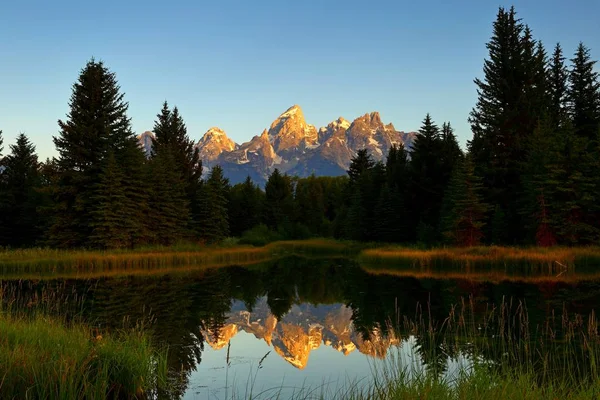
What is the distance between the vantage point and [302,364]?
1192 centimetres

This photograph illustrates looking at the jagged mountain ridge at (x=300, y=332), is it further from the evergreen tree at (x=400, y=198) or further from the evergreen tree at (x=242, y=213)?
the evergreen tree at (x=242, y=213)

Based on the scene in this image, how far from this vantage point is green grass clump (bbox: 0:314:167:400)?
20.1ft

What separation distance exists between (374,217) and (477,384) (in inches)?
1924

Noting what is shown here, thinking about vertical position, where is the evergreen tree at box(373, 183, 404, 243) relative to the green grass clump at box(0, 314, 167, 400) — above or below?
above

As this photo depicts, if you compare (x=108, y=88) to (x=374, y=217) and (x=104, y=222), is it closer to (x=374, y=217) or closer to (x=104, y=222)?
(x=104, y=222)

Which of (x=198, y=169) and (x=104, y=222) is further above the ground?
(x=198, y=169)

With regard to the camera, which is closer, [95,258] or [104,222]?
[95,258]

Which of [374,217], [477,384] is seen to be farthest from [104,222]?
[477,384]

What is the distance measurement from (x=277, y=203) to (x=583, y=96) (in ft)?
152

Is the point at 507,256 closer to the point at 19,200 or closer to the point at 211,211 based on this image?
the point at 211,211

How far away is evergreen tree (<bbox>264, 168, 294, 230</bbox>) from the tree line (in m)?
19.1

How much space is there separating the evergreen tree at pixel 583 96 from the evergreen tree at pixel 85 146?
41.0 metres

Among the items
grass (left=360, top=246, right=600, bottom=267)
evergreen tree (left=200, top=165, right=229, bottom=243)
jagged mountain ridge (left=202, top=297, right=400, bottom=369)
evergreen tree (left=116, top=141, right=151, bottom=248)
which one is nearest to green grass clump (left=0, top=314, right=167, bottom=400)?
jagged mountain ridge (left=202, top=297, right=400, bottom=369)

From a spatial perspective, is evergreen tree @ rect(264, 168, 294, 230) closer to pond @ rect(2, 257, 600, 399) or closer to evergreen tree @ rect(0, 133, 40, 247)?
evergreen tree @ rect(0, 133, 40, 247)
